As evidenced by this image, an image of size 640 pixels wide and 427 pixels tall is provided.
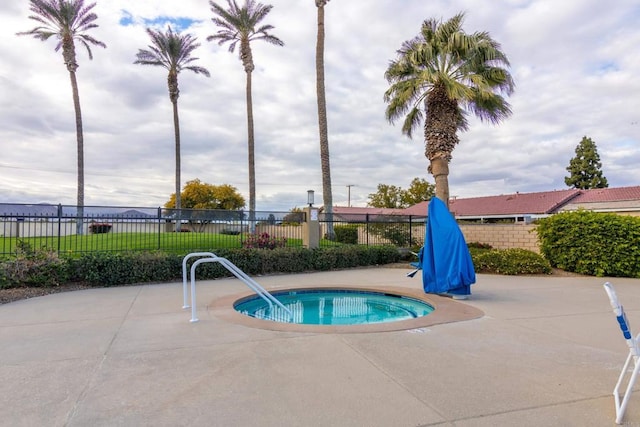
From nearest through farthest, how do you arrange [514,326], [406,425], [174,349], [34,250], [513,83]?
[406,425]
[174,349]
[514,326]
[34,250]
[513,83]

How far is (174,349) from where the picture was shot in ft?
14.7

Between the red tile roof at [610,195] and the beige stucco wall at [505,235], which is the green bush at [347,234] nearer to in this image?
the beige stucco wall at [505,235]

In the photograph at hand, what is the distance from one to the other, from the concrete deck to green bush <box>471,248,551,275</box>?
4555 mm

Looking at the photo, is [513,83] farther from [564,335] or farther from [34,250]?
[34,250]

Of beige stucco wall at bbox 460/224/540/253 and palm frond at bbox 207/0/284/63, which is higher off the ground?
palm frond at bbox 207/0/284/63

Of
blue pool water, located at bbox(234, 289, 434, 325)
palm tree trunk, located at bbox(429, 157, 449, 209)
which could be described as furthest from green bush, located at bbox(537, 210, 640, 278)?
blue pool water, located at bbox(234, 289, 434, 325)

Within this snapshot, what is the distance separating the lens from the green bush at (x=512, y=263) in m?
11.0

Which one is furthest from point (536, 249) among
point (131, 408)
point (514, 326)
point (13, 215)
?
point (13, 215)

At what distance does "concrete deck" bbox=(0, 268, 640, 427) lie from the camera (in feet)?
9.66

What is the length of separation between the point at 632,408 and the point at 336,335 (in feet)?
9.76

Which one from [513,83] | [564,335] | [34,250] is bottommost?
[564,335]

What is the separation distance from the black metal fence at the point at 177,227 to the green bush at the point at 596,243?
574 centimetres

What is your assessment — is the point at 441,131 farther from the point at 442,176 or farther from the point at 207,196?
the point at 207,196

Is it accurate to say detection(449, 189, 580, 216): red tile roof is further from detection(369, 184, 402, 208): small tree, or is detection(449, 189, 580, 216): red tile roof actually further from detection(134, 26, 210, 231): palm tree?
detection(134, 26, 210, 231): palm tree
